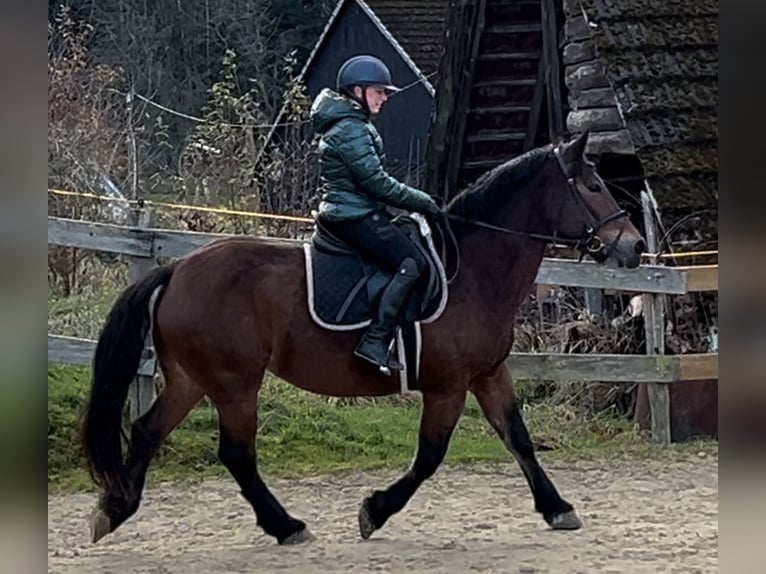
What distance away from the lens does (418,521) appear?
6.18m

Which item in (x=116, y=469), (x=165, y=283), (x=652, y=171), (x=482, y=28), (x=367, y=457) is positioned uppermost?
(x=482, y=28)

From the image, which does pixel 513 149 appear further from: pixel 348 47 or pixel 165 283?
pixel 348 47

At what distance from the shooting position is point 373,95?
5305mm

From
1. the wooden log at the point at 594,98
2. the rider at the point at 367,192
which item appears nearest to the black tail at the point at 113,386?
the rider at the point at 367,192

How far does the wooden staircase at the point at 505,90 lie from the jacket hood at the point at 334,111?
4791mm

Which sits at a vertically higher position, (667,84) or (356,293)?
(667,84)

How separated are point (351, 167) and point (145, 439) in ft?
4.87

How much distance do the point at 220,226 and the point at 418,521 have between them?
3.57 meters

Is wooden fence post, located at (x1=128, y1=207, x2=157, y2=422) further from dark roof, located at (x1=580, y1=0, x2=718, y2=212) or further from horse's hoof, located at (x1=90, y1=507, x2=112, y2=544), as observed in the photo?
dark roof, located at (x1=580, y1=0, x2=718, y2=212)

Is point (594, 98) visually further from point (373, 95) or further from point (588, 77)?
point (373, 95)

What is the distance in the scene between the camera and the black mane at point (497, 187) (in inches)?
218

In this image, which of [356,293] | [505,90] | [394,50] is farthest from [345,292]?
[394,50]

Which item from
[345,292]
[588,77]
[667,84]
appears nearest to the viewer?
[345,292]
